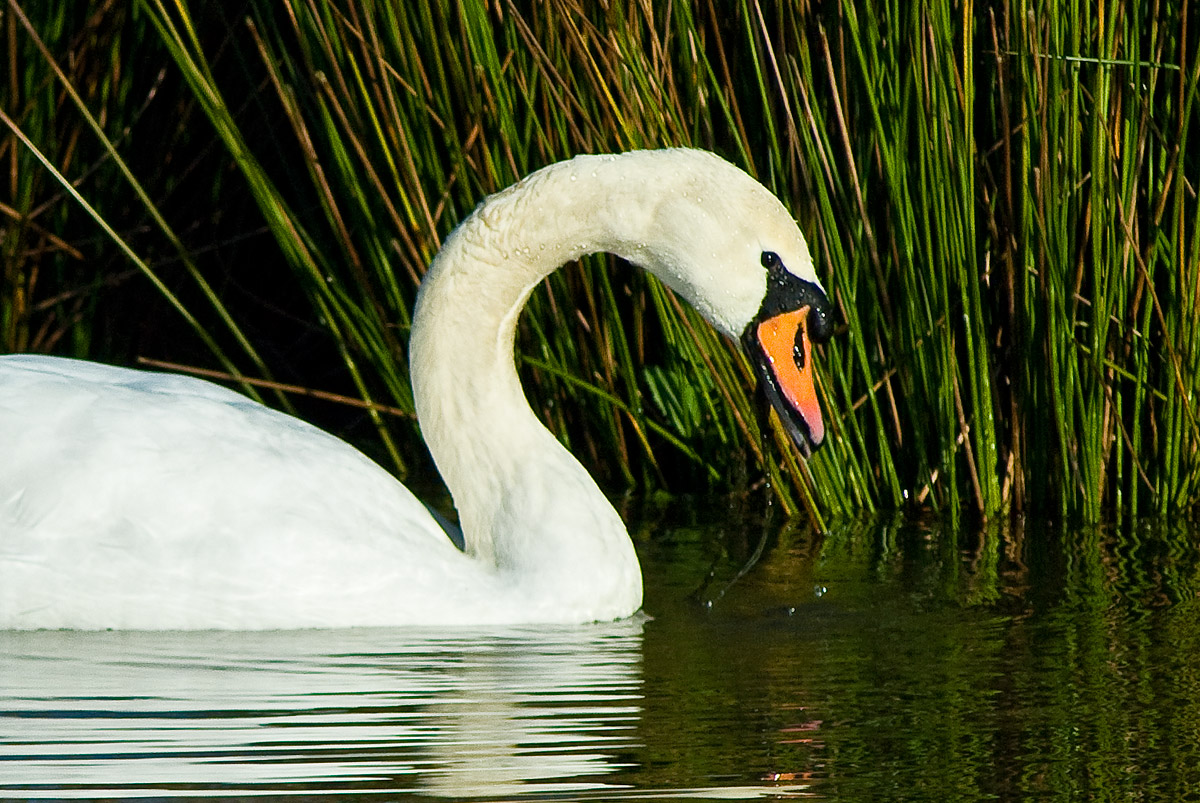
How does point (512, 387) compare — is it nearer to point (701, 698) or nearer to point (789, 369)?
point (789, 369)

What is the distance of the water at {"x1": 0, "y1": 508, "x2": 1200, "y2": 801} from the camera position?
3.13 metres

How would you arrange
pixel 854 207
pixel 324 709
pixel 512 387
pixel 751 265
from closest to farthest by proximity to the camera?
pixel 324 709
pixel 751 265
pixel 512 387
pixel 854 207

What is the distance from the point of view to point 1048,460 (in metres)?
5.55

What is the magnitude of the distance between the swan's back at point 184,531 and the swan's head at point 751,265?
86 cm

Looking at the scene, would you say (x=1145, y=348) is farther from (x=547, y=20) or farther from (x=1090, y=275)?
(x=547, y=20)

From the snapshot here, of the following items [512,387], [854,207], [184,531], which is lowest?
[184,531]

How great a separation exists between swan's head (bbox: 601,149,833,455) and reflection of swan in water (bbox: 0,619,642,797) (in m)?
0.69

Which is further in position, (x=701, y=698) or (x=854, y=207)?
(x=854, y=207)

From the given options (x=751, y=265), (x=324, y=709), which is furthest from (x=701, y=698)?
(x=751, y=265)

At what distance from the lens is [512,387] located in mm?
4668

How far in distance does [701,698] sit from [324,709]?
29.2 inches

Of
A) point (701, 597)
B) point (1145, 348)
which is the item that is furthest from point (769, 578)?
point (1145, 348)

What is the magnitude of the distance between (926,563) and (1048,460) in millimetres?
787

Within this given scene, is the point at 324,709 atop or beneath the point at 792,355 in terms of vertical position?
beneath
